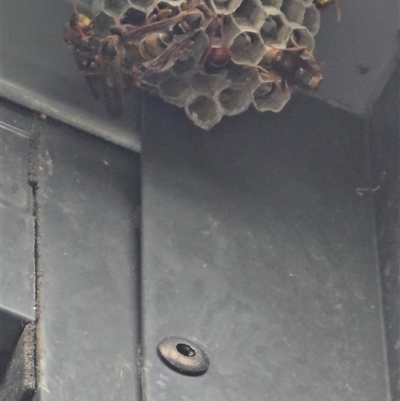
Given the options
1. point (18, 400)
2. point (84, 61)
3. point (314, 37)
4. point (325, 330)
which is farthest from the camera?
point (314, 37)

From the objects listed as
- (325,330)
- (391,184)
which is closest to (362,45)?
(391,184)

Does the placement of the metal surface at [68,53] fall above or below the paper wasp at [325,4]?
below

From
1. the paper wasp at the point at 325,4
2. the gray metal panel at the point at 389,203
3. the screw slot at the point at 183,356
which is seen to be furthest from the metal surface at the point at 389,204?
the screw slot at the point at 183,356

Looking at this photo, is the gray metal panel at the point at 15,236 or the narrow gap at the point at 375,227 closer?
the gray metal panel at the point at 15,236

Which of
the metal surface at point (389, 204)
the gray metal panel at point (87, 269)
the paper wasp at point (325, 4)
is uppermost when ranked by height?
the paper wasp at point (325, 4)

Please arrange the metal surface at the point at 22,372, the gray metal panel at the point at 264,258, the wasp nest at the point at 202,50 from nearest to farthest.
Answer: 1. the metal surface at the point at 22,372
2. the gray metal panel at the point at 264,258
3. the wasp nest at the point at 202,50

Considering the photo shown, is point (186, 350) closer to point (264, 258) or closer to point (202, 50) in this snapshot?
point (264, 258)

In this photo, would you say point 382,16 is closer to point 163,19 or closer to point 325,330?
point 163,19

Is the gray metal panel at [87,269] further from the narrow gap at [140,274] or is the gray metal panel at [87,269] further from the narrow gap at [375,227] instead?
the narrow gap at [375,227]

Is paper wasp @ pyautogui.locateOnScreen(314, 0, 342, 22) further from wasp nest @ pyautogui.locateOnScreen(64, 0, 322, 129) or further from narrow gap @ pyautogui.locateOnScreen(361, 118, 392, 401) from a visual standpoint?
narrow gap @ pyautogui.locateOnScreen(361, 118, 392, 401)
